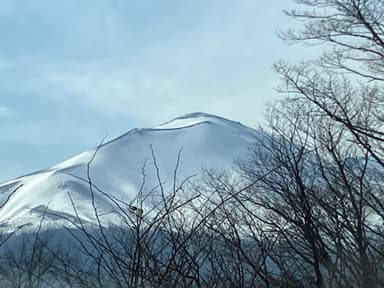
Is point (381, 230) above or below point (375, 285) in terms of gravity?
above

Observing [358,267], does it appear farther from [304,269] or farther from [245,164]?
[245,164]

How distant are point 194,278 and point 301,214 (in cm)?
219

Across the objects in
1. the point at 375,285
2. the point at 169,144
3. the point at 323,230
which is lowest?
the point at 375,285

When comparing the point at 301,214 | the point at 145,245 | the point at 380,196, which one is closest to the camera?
the point at 145,245

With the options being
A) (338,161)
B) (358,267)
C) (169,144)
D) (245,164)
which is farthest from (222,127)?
(358,267)

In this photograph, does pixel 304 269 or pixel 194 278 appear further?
pixel 304 269

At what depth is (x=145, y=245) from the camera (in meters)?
2.79

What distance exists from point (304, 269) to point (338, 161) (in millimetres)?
1772

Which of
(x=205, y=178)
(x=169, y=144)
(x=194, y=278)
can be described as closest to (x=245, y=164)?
(x=205, y=178)

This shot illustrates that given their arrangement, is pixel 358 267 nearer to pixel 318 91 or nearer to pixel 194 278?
pixel 194 278

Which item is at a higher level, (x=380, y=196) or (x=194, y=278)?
(x=380, y=196)

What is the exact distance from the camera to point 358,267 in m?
4.04

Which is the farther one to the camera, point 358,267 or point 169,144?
point 169,144

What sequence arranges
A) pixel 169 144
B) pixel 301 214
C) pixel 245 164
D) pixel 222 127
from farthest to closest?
1. pixel 222 127
2. pixel 169 144
3. pixel 245 164
4. pixel 301 214
